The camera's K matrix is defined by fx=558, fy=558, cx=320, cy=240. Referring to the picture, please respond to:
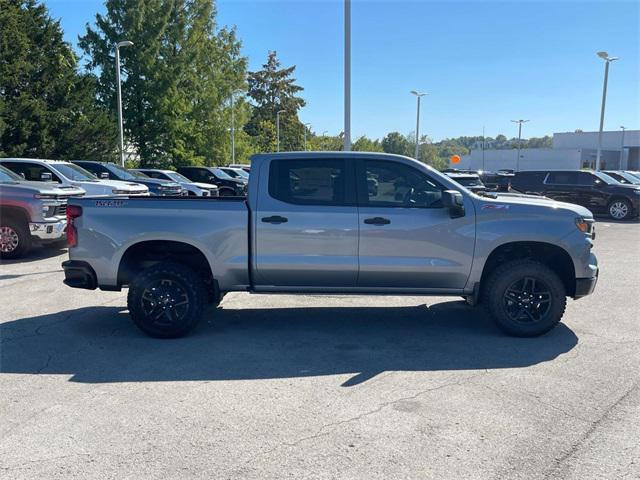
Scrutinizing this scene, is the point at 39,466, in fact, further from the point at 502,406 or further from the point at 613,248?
the point at 613,248

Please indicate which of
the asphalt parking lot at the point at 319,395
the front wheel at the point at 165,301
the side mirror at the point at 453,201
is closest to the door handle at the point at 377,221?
the side mirror at the point at 453,201

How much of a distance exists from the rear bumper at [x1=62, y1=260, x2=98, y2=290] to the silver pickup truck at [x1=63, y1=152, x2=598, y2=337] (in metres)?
0.01

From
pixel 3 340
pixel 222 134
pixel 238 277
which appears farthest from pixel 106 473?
pixel 222 134

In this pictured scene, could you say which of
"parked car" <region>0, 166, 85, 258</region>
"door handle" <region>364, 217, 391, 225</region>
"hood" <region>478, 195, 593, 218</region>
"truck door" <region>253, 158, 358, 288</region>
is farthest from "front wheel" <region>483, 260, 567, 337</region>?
"parked car" <region>0, 166, 85, 258</region>

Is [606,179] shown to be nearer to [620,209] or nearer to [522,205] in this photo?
[620,209]

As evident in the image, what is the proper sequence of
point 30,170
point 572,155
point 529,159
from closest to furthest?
point 30,170 → point 572,155 → point 529,159

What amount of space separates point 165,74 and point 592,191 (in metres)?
23.6

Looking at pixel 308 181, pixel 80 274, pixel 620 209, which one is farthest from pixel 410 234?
pixel 620 209

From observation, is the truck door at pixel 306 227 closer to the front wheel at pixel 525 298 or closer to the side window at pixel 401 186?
the side window at pixel 401 186

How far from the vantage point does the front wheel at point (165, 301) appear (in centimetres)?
574

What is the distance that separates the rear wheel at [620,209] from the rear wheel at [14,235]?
18429 mm

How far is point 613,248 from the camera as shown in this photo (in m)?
12.8

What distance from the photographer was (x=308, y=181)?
19.2ft

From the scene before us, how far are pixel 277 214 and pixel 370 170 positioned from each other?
1.08 m
